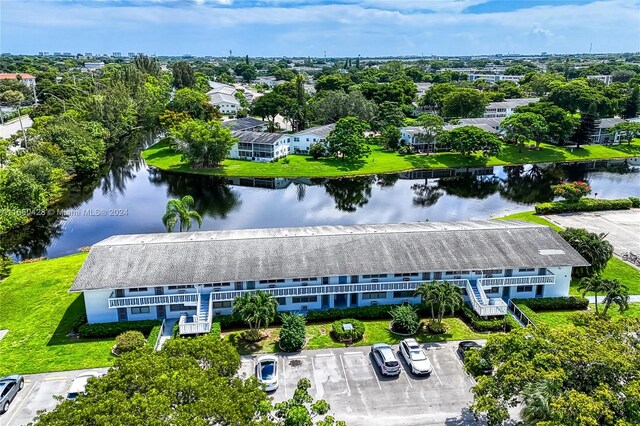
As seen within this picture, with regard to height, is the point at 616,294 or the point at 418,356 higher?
the point at 616,294

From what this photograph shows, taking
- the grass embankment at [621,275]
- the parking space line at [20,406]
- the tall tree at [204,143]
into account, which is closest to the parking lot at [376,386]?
the parking space line at [20,406]

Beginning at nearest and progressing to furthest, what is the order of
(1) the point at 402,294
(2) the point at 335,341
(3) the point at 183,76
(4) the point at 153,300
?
(2) the point at 335,341 < (4) the point at 153,300 < (1) the point at 402,294 < (3) the point at 183,76

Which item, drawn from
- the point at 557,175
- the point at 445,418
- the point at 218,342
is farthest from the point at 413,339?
the point at 557,175

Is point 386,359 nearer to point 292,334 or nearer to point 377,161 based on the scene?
point 292,334

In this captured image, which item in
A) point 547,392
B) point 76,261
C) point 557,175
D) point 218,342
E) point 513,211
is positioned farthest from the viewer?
point 557,175

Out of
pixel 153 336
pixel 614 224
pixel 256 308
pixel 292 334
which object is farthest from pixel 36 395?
pixel 614 224

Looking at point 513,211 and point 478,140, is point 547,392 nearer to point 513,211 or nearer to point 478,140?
point 513,211

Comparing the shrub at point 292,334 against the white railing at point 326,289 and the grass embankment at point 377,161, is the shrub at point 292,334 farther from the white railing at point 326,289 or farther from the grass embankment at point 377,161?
the grass embankment at point 377,161

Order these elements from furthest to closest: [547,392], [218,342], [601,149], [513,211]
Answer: [601,149], [513,211], [218,342], [547,392]
